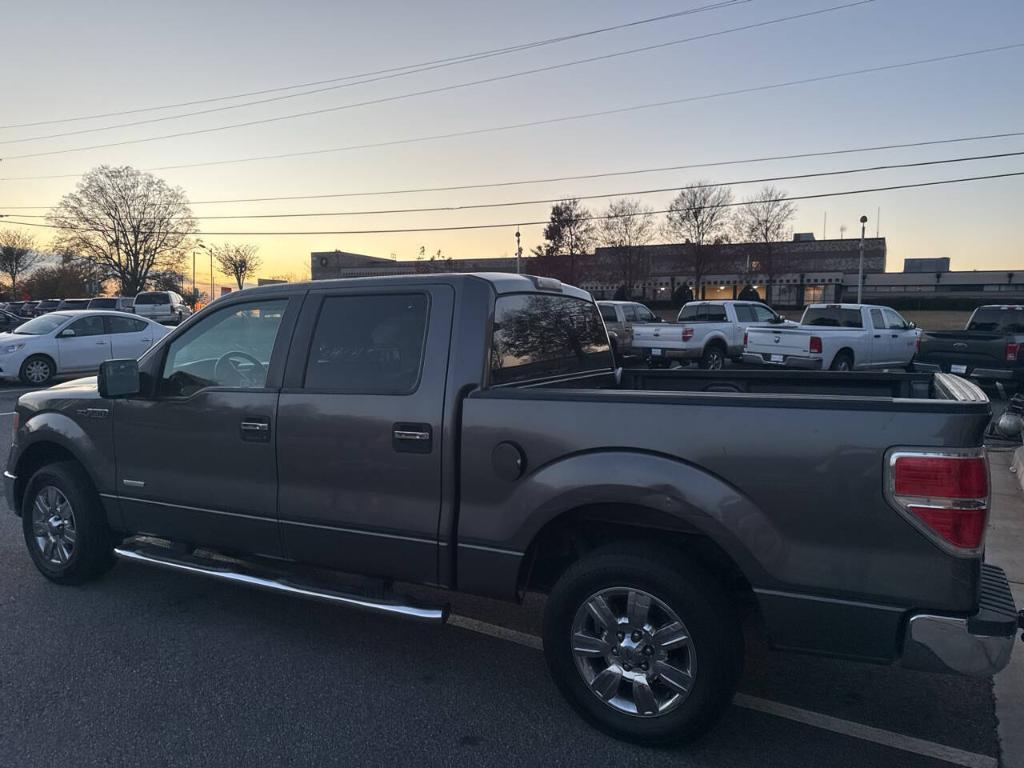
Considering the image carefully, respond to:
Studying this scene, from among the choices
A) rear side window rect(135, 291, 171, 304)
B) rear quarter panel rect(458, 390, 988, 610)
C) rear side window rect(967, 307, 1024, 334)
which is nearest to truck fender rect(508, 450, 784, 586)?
rear quarter panel rect(458, 390, 988, 610)

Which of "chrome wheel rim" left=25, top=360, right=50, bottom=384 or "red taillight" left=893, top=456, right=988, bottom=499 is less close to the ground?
Answer: "red taillight" left=893, top=456, right=988, bottom=499

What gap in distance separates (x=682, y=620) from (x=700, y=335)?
57.3ft

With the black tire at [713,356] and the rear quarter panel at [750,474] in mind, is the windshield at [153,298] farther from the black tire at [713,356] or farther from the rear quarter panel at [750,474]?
the rear quarter panel at [750,474]

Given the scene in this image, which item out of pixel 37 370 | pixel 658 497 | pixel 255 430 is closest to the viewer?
pixel 658 497

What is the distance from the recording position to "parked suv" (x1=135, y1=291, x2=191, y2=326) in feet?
124

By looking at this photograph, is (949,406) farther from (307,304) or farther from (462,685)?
(307,304)

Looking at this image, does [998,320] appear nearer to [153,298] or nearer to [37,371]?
[37,371]

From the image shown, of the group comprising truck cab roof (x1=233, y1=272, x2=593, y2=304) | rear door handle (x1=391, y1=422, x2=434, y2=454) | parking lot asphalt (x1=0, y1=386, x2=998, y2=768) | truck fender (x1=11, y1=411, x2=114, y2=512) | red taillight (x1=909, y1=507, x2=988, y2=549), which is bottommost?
parking lot asphalt (x1=0, y1=386, x2=998, y2=768)

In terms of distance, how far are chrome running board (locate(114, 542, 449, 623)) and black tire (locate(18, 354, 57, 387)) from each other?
13.5 m

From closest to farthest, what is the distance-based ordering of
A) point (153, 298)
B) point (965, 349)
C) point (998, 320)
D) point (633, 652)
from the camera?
point (633, 652) < point (965, 349) < point (998, 320) < point (153, 298)

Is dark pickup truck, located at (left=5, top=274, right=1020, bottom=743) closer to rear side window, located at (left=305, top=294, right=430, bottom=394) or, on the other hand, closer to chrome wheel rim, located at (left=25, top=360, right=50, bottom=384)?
rear side window, located at (left=305, top=294, right=430, bottom=394)

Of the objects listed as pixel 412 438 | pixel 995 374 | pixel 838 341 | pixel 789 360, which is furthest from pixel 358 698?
pixel 838 341

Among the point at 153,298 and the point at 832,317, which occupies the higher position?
the point at 153,298

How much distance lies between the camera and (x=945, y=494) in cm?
253
